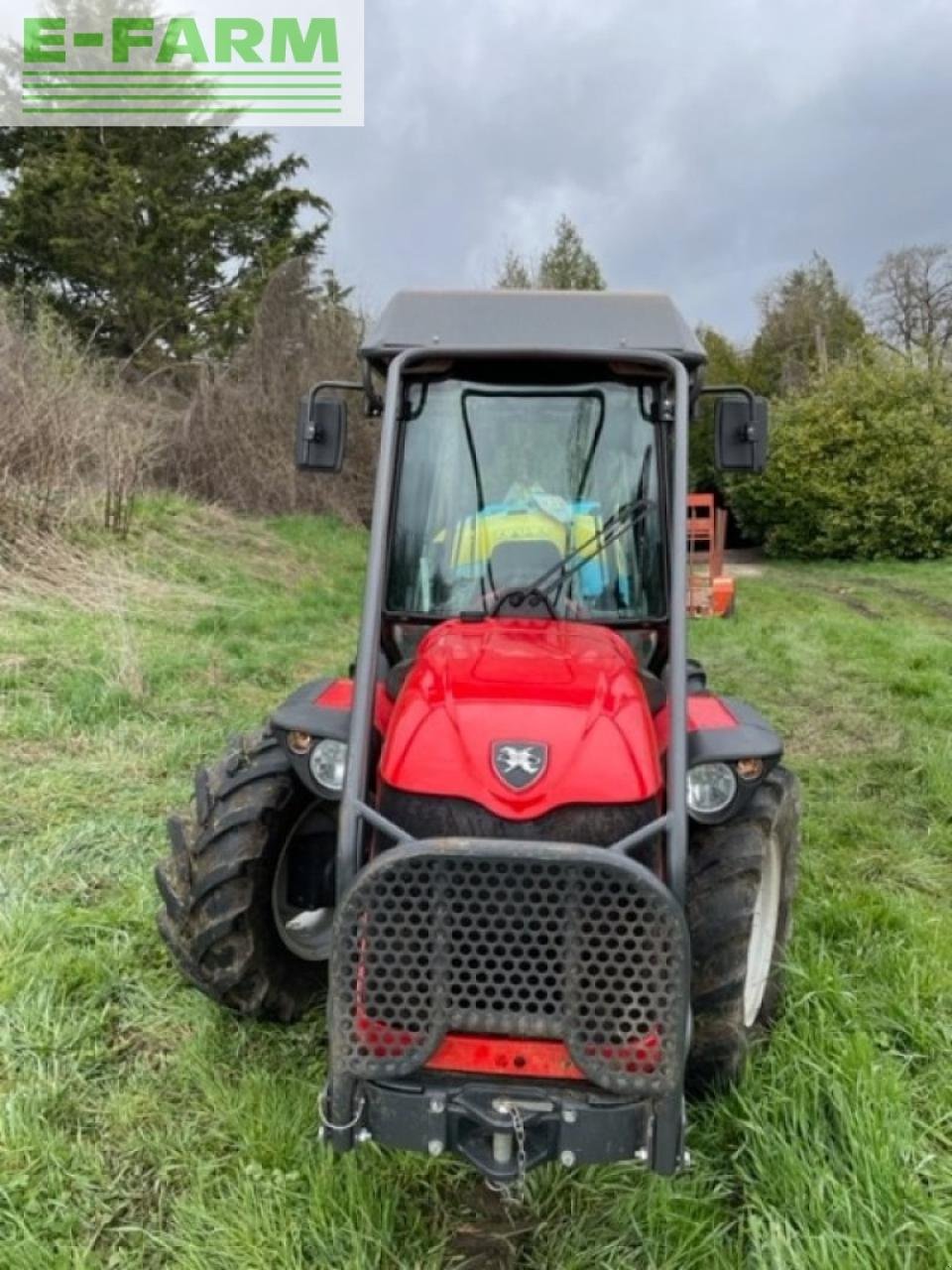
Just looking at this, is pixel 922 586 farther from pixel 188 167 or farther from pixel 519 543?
pixel 188 167

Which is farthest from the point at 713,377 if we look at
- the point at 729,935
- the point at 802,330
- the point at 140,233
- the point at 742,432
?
the point at 729,935

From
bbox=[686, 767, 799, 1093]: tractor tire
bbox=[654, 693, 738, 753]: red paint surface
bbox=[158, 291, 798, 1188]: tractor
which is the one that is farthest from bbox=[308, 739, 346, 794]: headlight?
bbox=[686, 767, 799, 1093]: tractor tire

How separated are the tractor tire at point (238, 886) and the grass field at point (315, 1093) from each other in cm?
19

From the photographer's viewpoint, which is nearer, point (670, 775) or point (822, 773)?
point (670, 775)

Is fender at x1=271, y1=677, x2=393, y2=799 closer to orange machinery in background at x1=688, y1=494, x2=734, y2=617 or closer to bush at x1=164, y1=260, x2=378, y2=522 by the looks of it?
orange machinery in background at x1=688, y1=494, x2=734, y2=617

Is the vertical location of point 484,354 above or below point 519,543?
above

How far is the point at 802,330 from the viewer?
2978 centimetres

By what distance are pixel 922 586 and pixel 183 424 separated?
11.1 m

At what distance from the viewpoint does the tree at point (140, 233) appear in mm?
19219

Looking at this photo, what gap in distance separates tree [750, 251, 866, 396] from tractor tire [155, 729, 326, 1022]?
2694 centimetres

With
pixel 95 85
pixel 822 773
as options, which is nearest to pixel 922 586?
pixel 822 773

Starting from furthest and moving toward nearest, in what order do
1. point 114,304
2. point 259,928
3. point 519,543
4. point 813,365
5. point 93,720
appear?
point 813,365 < point 114,304 < point 93,720 < point 519,543 < point 259,928

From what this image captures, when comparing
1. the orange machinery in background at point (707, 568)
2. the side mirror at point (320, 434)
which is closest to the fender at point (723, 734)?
the side mirror at point (320, 434)

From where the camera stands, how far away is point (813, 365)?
26.4 m
